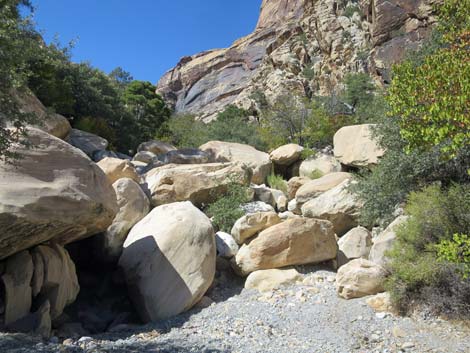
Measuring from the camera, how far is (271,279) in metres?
6.66

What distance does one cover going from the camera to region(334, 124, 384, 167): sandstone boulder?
9.67 metres

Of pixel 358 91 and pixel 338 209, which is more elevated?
pixel 358 91

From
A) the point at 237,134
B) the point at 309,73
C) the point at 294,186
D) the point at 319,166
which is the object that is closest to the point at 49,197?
the point at 294,186

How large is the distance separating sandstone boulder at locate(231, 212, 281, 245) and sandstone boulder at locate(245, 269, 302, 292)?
104 cm

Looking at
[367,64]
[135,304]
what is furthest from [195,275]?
[367,64]

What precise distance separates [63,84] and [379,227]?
1273 cm

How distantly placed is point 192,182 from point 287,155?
172 inches

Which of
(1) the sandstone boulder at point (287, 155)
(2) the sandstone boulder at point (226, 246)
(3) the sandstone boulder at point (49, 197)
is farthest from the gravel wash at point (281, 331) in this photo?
(1) the sandstone boulder at point (287, 155)

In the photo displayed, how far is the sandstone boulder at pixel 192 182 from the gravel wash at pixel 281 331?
3.45 meters

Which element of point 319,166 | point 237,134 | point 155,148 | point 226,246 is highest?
point 155,148

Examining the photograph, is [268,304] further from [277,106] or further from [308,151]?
[277,106]

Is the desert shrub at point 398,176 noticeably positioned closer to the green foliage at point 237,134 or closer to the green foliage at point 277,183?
the green foliage at point 277,183

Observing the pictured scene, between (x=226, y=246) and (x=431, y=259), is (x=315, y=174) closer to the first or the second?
(x=226, y=246)

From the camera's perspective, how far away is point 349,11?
35.9 metres
